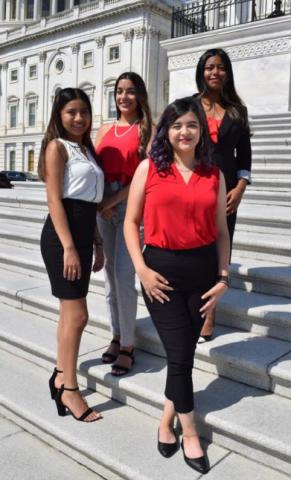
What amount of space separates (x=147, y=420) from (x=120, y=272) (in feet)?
3.04

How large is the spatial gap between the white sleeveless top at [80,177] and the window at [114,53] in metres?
43.4

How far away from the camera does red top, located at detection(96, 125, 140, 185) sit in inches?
116

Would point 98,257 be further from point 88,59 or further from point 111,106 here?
point 88,59

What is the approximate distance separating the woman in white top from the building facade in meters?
39.0

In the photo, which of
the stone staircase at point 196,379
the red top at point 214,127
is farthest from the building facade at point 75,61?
the red top at point 214,127

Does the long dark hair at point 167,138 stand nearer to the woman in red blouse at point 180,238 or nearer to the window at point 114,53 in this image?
the woman in red blouse at point 180,238

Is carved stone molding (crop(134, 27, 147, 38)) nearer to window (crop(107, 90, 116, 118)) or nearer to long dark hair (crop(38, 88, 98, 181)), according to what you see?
window (crop(107, 90, 116, 118))

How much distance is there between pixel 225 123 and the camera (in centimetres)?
305

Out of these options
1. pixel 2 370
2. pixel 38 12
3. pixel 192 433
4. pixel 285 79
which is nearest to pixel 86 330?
pixel 2 370

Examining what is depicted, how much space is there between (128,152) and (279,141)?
596 cm

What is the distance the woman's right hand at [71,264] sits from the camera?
2584 millimetres

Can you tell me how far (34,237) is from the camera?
18.8ft

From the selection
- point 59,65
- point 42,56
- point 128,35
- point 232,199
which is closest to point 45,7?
point 42,56

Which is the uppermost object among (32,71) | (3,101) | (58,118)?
(32,71)
